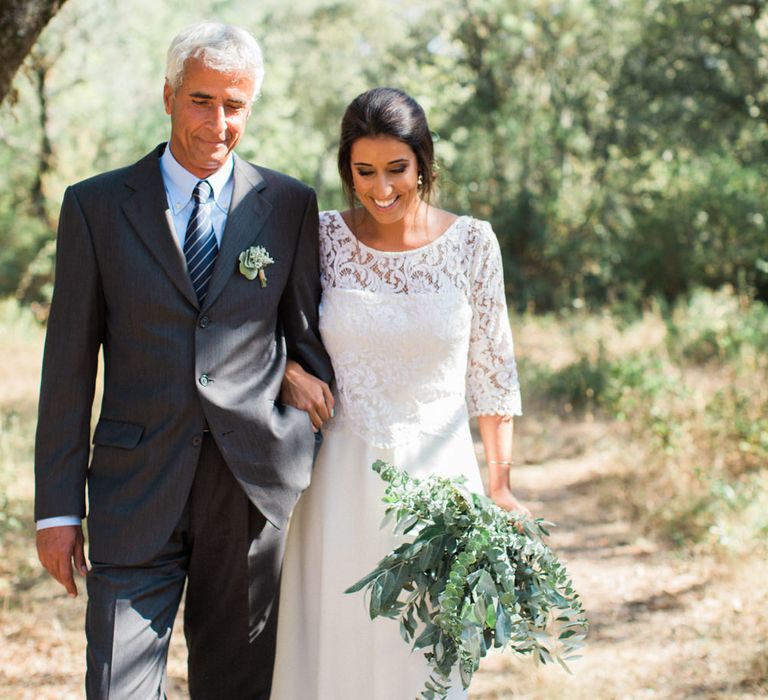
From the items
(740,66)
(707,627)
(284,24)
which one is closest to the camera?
(707,627)

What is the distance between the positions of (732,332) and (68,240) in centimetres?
638

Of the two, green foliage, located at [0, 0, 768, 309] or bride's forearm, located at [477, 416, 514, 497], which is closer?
bride's forearm, located at [477, 416, 514, 497]

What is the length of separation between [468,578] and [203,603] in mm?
862

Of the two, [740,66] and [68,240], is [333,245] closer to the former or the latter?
[68,240]

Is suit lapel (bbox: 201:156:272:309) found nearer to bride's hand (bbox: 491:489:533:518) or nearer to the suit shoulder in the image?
the suit shoulder


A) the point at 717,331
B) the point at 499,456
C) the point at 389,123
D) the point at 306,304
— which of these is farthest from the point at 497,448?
the point at 717,331

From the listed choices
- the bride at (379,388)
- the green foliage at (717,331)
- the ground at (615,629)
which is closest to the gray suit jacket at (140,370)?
the bride at (379,388)

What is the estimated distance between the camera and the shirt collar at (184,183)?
265cm

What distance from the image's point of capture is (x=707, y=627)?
4.43 meters

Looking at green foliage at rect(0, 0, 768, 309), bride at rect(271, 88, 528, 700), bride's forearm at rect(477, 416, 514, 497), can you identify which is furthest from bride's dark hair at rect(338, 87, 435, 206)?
green foliage at rect(0, 0, 768, 309)

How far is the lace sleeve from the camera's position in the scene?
289 centimetres

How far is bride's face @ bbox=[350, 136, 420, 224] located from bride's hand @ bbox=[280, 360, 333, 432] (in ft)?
1.60

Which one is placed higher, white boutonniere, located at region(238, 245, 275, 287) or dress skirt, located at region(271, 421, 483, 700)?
white boutonniere, located at region(238, 245, 275, 287)

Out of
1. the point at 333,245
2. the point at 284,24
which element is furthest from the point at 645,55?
the point at 284,24
